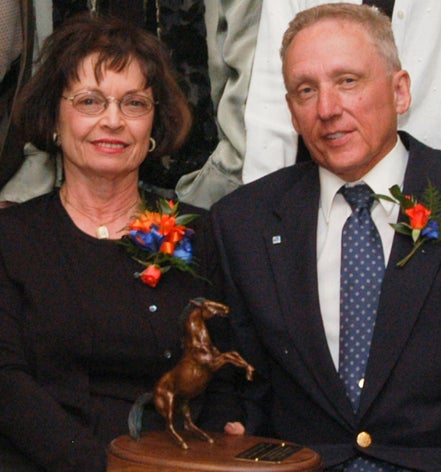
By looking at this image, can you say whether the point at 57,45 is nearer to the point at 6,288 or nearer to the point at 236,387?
the point at 6,288

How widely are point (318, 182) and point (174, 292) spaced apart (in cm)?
54

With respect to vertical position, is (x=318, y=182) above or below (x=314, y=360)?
above

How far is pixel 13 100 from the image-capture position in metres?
4.59

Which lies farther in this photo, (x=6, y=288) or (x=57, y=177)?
(x=57, y=177)

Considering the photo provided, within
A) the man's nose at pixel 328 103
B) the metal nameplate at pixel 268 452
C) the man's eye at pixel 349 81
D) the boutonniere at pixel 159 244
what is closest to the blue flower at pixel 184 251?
A: the boutonniere at pixel 159 244

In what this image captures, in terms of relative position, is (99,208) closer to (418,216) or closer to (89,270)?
(89,270)

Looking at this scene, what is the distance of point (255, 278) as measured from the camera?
3.92 m

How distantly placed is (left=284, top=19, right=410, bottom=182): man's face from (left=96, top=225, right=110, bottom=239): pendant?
2.35 feet

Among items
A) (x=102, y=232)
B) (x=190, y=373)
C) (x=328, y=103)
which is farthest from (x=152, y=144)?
(x=190, y=373)

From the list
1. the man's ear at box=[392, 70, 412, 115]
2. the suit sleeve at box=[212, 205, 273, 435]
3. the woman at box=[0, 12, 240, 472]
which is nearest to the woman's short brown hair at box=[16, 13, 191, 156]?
the woman at box=[0, 12, 240, 472]

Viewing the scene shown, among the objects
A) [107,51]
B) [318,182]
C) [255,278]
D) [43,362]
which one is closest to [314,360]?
[255,278]

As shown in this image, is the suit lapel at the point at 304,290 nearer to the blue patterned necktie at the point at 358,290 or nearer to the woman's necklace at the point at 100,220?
the blue patterned necktie at the point at 358,290

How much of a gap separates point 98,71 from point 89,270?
60cm

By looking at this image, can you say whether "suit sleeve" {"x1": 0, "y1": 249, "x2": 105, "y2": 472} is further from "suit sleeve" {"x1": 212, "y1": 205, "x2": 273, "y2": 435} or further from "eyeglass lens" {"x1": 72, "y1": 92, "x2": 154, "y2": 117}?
"eyeglass lens" {"x1": 72, "y1": 92, "x2": 154, "y2": 117}
